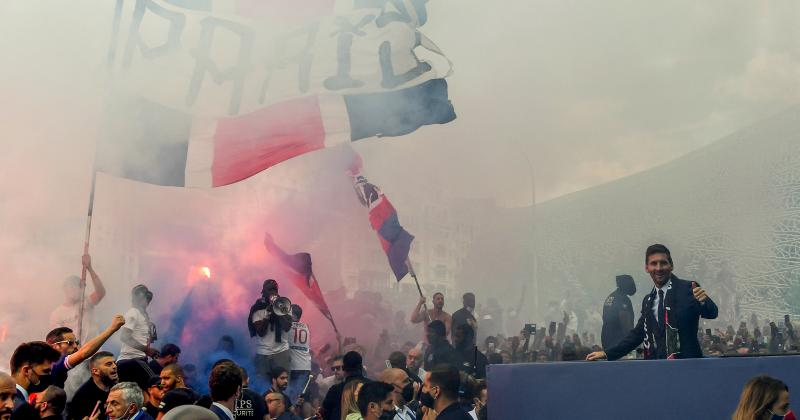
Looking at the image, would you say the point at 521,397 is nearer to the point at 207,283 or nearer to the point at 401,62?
the point at 207,283

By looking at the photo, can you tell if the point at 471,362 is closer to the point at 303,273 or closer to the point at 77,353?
the point at 303,273

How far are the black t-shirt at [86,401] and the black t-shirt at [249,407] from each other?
635 millimetres

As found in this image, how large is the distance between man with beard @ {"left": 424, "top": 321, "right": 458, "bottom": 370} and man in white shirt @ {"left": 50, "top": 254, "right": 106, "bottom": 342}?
2.64 meters

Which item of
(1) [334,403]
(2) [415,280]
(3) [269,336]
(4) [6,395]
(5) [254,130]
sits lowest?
(1) [334,403]

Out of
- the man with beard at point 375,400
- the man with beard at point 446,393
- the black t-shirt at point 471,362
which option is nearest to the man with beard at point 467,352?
the black t-shirt at point 471,362

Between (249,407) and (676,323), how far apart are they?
2.27 metres

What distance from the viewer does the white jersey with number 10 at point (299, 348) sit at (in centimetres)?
601

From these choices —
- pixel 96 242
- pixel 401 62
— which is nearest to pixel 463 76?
pixel 401 62

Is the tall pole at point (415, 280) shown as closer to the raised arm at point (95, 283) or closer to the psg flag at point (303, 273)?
the psg flag at point (303, 273)

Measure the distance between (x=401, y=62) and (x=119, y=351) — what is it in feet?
12.4

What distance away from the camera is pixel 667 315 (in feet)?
13.9

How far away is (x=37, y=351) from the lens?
3344 millimetres

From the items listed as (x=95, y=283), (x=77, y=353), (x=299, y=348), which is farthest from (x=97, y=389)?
(x=95, y=283)

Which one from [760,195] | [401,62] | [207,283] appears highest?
[401,62]
